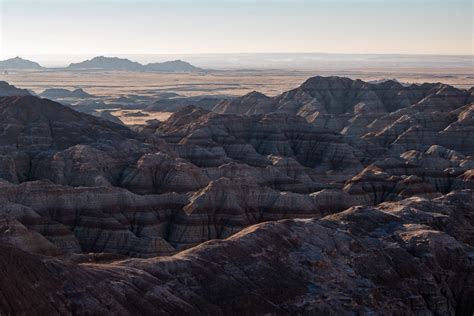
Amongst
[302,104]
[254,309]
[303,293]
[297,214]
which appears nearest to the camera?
[254,309]

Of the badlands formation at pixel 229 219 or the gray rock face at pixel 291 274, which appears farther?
the badlands formation at pixel 229 219

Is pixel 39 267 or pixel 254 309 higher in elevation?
pixel 39 267

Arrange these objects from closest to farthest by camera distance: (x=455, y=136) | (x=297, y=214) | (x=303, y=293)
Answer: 1. (x=303, y=293)
2. (x=297, y=214)
3. (x=455, y=136)

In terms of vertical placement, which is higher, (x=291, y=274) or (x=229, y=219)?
(x=291, y=274)

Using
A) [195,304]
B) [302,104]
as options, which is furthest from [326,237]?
[302,104]

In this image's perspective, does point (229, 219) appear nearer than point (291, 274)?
No

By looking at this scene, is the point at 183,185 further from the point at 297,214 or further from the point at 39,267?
the point at 39,267

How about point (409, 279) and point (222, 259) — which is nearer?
point (222, 259)

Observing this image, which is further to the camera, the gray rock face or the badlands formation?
the badlands formation
